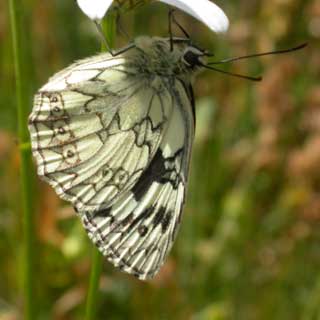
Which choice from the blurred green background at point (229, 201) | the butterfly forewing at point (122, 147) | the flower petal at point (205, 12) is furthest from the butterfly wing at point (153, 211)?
the blurred green background at point (229, 201)

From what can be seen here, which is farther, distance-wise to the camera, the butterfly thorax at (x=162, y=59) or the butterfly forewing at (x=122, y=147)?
the butterfly thorax at (x=162, y=59)

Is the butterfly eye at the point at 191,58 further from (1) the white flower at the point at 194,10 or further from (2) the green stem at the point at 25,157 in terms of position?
(2) the green stem at the point at 25,157

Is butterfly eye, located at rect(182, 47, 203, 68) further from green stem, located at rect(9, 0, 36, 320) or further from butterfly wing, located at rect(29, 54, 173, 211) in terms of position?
green stem, located at rect(9, 0, 36, 320)

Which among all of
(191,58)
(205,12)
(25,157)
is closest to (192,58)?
(191,58)

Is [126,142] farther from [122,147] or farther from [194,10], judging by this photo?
[194,10]

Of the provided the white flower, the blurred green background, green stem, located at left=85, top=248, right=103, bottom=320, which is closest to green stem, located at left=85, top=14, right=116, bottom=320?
green stem, located at left=85, top=248, right=103, bottom=320

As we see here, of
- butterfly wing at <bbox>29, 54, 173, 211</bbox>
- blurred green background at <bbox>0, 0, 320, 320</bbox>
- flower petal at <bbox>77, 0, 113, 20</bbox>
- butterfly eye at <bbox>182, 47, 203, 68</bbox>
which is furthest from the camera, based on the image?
blurred green background at <bbox>0, 0, 320, 320</bbox>
